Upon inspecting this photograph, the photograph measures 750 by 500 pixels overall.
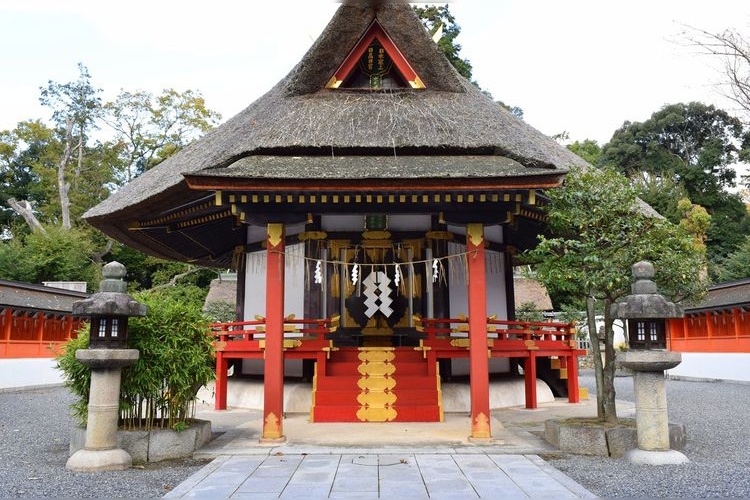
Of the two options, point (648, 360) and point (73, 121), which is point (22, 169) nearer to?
point (73, 121)

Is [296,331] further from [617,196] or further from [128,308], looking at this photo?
[617,196]

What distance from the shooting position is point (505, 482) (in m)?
5.96

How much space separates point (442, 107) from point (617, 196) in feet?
13.8

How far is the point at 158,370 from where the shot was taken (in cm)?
756

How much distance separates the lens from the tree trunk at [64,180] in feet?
114

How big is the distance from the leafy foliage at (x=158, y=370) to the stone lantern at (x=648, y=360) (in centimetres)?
594

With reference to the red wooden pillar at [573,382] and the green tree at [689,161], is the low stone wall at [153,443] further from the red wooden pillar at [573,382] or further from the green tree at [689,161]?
the green tree at [689,161]

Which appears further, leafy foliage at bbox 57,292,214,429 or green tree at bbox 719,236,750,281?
green tree at bbox 719,236,750,281

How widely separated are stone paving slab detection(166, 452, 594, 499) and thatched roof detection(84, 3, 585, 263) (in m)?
3.87

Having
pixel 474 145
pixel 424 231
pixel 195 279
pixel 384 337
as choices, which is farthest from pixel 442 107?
pixel 195 279

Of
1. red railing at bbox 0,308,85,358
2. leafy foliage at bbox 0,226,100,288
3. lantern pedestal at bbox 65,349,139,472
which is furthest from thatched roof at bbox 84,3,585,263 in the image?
leafy foliage at bbox 0,226,100,288

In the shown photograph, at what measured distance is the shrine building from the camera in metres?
8.12

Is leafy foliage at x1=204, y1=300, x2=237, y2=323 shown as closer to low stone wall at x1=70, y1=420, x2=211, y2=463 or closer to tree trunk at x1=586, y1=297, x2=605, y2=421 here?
low stone wall at x1=70, y1=420, x2=211, y2=463

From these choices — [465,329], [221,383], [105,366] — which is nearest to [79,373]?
[105,366]
